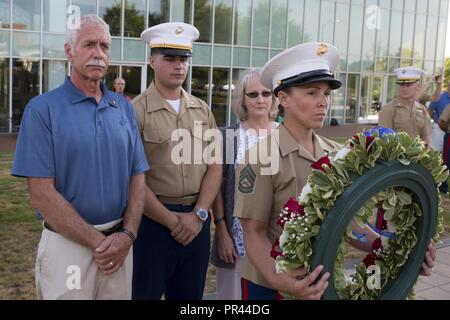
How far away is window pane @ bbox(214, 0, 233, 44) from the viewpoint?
705 inches

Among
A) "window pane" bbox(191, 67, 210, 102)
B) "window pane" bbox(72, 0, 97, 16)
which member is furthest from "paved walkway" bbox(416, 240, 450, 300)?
"window pane" bbox(191, 67, 210, 102)

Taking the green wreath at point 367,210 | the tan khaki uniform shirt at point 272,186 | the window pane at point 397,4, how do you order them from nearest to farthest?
the green wreath at point 367,210
the tan khaki uniform shirt at point 272,186
the window pane at point 397,4

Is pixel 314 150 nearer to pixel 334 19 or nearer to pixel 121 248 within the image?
pixel 121 248

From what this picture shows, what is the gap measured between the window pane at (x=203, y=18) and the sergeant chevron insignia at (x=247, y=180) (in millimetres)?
15847

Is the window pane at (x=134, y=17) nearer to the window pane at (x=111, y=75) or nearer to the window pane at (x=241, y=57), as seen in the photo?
the window pane at (x=111, y=75)

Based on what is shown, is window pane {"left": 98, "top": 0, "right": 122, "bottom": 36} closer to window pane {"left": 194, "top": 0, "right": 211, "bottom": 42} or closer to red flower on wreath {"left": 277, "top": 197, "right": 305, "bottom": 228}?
window pane {"left": 194, "top": 0, "right": 211, "bottom": 42}

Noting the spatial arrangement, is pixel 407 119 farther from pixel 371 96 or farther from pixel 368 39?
pixel 371 96

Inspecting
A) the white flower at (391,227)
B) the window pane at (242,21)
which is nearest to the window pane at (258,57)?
the window pane at (242,21)

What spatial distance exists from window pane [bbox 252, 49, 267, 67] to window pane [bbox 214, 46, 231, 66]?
1115 mm

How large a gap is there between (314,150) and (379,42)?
22.2 meters

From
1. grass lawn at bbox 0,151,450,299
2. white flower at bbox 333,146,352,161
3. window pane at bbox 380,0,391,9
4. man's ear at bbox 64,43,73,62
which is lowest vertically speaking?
grass lawn at bbox 0,151,450,299

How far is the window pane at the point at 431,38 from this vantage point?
82.2 ft
